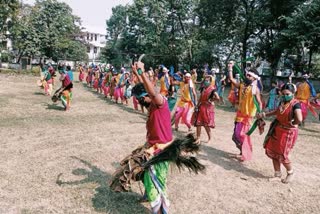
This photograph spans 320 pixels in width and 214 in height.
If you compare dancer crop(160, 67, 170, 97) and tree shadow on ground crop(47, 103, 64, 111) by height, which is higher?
dancer crop(160, 67, 170, 97)

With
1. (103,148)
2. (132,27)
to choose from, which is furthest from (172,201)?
(132,27)

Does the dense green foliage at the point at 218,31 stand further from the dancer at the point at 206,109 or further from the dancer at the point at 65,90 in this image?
the dancer at the point at 65,90

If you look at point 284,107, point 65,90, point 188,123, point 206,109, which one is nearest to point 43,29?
point 65,90

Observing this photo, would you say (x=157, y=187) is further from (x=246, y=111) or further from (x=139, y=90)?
(x=246, y=111)

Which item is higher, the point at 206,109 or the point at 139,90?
the point at 139,90

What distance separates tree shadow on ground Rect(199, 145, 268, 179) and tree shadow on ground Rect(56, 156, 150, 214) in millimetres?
2346

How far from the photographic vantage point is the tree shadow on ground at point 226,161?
6629 mm

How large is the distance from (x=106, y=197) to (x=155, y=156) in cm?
133

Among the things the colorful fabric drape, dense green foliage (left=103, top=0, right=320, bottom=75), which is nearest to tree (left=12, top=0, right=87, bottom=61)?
dense green foliage (left=103, top=0, right=320, bottom=75)

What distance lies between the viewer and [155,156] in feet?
13.8

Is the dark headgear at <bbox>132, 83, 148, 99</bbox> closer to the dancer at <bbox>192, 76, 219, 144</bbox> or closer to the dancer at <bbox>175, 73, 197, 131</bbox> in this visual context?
the dancer at <bbox>192, 76, 219, 144</bbox>

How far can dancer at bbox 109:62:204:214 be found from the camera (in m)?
4.12

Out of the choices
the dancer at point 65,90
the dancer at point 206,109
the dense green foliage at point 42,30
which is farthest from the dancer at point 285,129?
the dense green foliage at point 42,30

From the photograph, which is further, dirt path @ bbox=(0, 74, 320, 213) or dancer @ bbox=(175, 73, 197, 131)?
dancer @ bbox=(175, 73, 197, 131)
